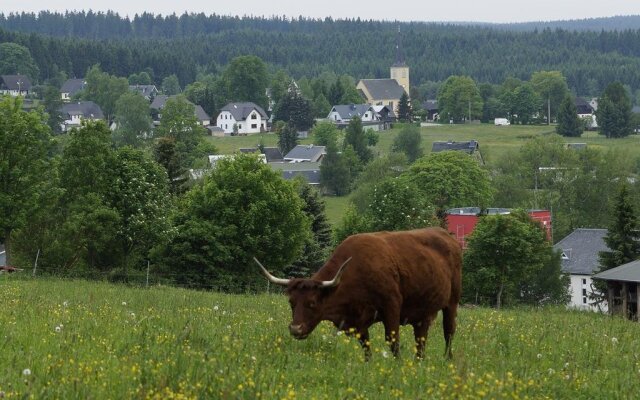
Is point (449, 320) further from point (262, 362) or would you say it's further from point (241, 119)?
point (241, 119)

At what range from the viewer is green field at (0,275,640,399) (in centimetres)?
973

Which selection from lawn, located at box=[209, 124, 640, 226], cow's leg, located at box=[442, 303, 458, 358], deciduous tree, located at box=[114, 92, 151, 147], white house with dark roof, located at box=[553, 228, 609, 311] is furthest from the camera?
lawn, located at box=[209, 124, 640, 226]

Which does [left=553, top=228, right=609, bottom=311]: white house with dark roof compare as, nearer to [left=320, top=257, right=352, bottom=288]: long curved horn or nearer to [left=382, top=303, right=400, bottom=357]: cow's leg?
[left=382, top=303, right=400, bottom=357]: cow's leg

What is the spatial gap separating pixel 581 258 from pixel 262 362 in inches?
2678

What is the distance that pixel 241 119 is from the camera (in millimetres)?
184875

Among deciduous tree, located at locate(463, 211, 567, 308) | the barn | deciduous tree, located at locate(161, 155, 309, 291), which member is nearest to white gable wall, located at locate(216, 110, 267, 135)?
deciduous tree, located at locate(161, 155, 309, 291)

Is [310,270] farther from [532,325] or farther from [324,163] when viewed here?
[324,163]

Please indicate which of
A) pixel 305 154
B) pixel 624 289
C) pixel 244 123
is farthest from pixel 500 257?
pixel 244 123

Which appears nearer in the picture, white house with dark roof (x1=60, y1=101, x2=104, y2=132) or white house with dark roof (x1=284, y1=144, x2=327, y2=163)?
white house with dark roof (x1=284, y1=144, x2=327, y2=163)

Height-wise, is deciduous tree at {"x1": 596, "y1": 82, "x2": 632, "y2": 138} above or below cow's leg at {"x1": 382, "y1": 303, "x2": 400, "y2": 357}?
below

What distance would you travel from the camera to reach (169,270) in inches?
1825

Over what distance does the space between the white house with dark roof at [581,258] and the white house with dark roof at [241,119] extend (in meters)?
111

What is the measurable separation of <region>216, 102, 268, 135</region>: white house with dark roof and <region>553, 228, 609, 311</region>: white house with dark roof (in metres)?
111

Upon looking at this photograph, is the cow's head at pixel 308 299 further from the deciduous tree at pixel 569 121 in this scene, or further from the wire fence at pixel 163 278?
the deciduous tree at pixel 569 121
